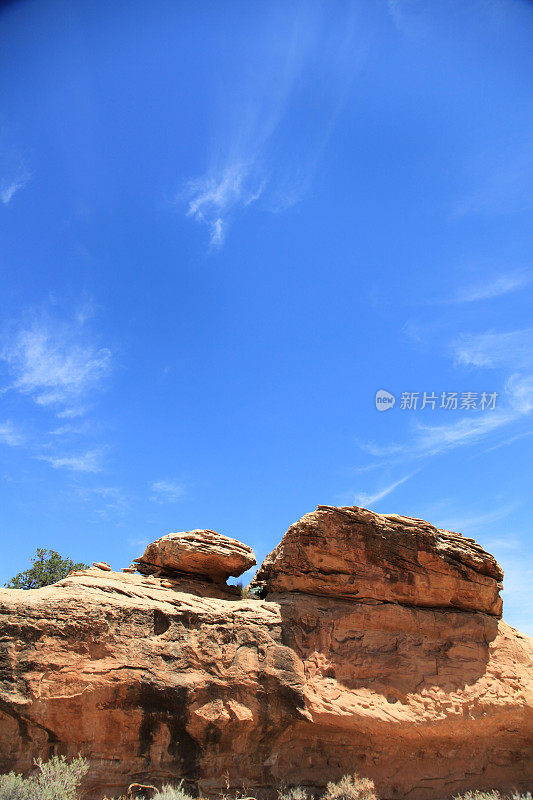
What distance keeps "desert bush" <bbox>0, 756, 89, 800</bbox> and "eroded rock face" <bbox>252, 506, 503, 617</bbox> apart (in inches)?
295

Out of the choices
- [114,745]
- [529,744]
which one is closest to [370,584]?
[529,744]

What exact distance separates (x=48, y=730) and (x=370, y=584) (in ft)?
32.5

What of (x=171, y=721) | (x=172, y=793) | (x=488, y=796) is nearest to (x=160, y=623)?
(x=171, y=721)

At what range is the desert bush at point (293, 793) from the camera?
12328mm

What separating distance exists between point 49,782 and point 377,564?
1072 centimetres

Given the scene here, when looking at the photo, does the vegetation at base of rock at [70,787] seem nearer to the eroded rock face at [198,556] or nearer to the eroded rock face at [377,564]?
the eroded rock face at [377,564]

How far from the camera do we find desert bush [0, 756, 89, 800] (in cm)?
987

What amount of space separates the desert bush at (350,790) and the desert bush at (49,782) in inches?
242

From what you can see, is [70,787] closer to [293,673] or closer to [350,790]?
[293,673]

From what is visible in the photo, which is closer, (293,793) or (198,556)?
(293,793)

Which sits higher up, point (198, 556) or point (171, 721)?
point (198, 556)

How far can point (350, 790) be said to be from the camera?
Answer: 12.9m

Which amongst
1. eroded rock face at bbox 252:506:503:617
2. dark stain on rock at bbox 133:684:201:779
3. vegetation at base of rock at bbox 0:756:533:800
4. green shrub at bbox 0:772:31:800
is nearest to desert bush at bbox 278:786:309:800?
vegetation at base of rock at bbox 0:756:533:800

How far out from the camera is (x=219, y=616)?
14.1 meters
